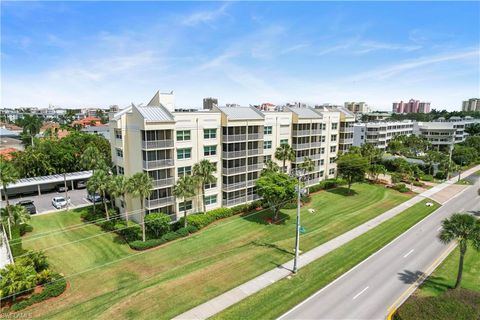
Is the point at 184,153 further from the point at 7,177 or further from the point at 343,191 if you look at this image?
the point at 343,191

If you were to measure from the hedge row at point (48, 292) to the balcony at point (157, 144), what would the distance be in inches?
667

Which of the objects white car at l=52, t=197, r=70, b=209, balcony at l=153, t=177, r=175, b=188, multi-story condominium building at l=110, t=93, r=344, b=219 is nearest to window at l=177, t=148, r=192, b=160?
multi-story condominium building at l=110, t=93, r=344, b=219

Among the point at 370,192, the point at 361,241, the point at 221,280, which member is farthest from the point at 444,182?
the point at 221,280

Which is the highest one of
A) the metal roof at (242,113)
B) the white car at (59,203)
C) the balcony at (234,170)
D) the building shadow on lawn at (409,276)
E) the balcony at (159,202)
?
the metal roof at (242,113)

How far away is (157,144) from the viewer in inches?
1502

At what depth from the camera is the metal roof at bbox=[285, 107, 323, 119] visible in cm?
5662

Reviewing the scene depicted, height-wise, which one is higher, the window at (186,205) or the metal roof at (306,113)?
the metal roof at (306,113)

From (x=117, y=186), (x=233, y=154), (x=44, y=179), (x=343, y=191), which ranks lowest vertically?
(x=343, y=191)

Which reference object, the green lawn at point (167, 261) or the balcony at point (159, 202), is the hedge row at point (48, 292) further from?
the balcony at point (159, 202)

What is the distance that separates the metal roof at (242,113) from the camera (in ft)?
150

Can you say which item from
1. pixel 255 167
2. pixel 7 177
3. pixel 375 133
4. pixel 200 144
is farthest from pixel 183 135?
pixel 375 133

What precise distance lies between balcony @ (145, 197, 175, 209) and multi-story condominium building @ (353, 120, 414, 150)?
3463 inches

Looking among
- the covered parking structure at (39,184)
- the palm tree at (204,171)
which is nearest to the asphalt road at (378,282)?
the palm tree at (204,171)

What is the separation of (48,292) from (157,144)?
64.1 feet
